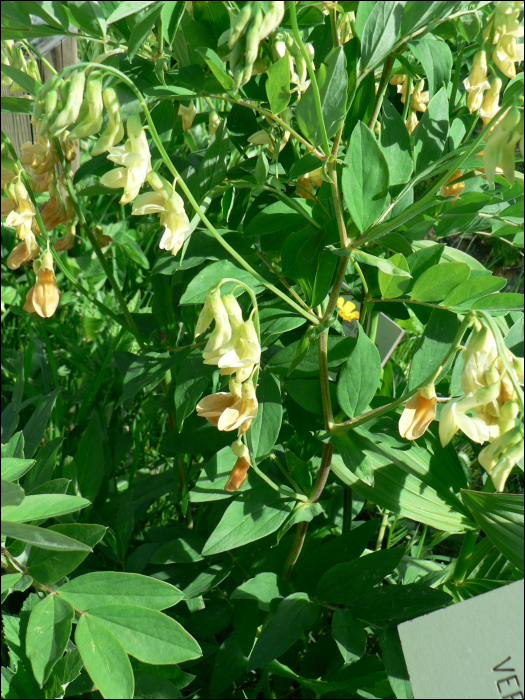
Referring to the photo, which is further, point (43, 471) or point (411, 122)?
point (411, 122)

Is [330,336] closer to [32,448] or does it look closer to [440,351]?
[440,351]

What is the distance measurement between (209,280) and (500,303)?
36 centimetres

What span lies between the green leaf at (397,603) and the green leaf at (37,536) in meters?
0.47

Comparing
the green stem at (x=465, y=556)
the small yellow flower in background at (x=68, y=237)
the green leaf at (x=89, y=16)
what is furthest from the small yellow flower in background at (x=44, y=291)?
the green stem at (x=465, y=556)

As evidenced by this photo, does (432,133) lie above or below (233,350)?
above

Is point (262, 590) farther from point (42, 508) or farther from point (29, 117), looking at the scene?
point (29, 117)

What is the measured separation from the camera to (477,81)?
2.50 ft

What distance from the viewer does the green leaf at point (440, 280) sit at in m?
0.75

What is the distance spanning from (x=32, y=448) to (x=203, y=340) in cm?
33

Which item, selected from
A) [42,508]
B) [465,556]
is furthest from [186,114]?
[465,556]

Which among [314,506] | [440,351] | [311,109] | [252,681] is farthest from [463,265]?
[252,681]

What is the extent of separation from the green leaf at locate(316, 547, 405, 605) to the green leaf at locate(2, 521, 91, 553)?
0.46 metres

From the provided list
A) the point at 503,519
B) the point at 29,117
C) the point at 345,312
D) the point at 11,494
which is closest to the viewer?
the point at 11,494

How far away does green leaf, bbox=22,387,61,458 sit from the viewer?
100cm
